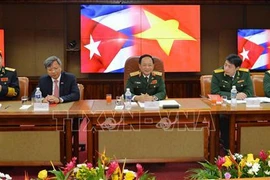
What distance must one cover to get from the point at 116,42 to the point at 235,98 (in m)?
2.93

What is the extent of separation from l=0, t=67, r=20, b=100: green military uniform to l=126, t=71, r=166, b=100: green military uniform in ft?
3.85

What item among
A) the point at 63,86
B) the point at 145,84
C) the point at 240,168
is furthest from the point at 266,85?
the point at 240,168

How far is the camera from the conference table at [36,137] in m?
3.04

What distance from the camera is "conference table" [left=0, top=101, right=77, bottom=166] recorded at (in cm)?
304

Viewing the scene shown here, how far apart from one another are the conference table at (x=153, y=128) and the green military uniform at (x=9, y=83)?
0.91 metres

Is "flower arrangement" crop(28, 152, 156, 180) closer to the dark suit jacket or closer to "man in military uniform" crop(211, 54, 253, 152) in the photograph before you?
the dark suit jacket

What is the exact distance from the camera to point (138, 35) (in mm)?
5938

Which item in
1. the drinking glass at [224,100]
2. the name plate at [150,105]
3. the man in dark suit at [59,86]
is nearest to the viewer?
the name plate at [150,105]

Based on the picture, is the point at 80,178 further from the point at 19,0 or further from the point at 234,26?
the point at 234,26

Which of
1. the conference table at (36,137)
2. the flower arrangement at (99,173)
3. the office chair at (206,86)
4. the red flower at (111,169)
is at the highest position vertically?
the office chair at (206,86)

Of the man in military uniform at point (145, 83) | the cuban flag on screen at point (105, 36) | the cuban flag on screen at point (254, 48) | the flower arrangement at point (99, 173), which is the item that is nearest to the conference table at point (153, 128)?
the man in military uniform at point (145, 83)

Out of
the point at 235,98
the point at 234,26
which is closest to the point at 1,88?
the point at 235,98

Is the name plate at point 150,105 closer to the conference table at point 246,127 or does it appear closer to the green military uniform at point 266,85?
the conference table at point 246,127

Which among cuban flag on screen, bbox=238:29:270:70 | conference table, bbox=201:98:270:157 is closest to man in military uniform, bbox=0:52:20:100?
Answer: conference table, bbox=201:98:270:157
